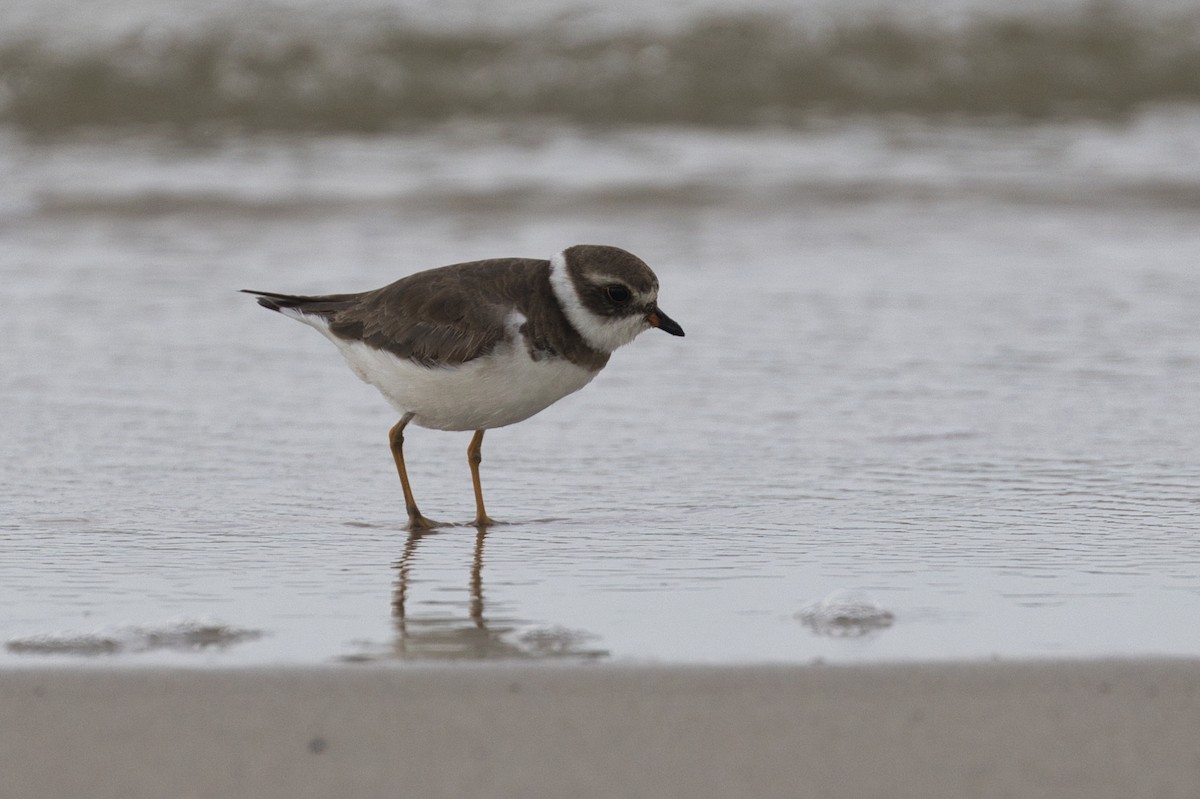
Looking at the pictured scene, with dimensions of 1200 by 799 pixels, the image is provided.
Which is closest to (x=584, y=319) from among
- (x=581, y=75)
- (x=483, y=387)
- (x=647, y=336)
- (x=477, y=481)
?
(x=483, y=387)

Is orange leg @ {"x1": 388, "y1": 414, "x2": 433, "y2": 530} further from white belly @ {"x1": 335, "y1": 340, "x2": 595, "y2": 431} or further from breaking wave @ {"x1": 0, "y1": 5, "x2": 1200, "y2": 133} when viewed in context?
breaking wave @ {"x1": 0, "y1": 5, "x2": 1200, "y2": 133}

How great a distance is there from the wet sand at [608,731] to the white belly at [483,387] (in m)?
1.51

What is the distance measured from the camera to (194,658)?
10.6ft

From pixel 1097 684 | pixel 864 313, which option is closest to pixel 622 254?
pixel 1097 684

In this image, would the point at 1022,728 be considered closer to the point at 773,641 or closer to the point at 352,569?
the point at 773,641

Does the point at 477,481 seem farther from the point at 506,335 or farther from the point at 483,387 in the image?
the point at 506,335

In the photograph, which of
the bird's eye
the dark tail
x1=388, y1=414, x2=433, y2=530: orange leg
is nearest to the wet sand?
x1=388, y1=414, x2=433, y2=530: orange leg

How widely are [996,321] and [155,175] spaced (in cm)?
581

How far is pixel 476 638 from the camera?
3.43m

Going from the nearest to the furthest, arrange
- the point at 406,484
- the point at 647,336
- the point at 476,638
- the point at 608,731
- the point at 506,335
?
the point at 608,731 < the point at 476,638 < the point at 506,335 < the point at 406,484 < the point at 647,336

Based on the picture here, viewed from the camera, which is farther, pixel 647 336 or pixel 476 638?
pixel 647 336

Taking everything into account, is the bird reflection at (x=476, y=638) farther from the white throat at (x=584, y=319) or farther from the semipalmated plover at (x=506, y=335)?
the white throat at (x=584, y=319)

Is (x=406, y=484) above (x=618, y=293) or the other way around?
the other way around

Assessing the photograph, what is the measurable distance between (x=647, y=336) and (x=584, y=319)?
2349 mm
